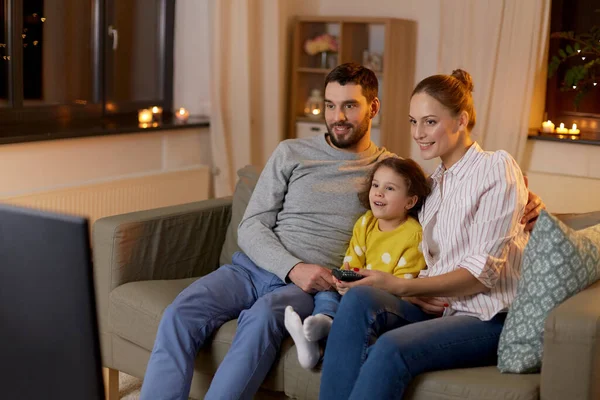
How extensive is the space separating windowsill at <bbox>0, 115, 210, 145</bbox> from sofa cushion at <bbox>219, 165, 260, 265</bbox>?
1.06 m

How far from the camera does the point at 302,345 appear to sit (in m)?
2.21

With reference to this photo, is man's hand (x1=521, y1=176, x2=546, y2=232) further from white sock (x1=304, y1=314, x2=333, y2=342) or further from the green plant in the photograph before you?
the green plant

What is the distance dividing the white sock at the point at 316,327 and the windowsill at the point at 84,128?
5.84ft

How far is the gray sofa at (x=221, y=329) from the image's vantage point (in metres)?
1.89

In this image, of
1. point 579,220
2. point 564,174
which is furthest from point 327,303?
point 564,174

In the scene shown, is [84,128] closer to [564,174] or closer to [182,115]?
[182,115]

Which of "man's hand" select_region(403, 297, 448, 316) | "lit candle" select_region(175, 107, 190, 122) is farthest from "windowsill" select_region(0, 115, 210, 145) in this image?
"man's hand" select_region(403, 297, 448, 316)

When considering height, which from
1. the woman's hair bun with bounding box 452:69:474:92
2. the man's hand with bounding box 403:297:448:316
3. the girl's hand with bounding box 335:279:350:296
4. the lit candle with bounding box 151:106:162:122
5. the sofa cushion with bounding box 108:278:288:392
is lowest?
the sofa cushion with bounding box 108:278:288:392

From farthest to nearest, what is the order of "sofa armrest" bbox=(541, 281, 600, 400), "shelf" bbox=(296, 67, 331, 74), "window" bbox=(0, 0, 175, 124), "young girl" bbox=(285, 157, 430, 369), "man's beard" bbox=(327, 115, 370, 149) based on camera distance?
"shelf" bbox=(296, 67, 331, 74)
"window" bbox=(0, 0, 175, 124)
"man's beard" bbox=(327, 115, 370, 149)
"young girl" bbox=(285, 157, 430, 369)
"sofa armrest" bbox=(541, 281, 600, 400)

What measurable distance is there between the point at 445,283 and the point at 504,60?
2.36 metres

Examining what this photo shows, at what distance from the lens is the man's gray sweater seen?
2598 mm

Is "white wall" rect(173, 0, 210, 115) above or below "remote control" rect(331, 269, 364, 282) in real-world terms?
above

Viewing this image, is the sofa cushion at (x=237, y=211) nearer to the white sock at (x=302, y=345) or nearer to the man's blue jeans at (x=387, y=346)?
the white sock at (x=302, y=345)

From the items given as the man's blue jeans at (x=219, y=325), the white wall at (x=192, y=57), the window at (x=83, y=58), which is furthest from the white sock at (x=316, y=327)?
the white wall at (x=192, y=57)
